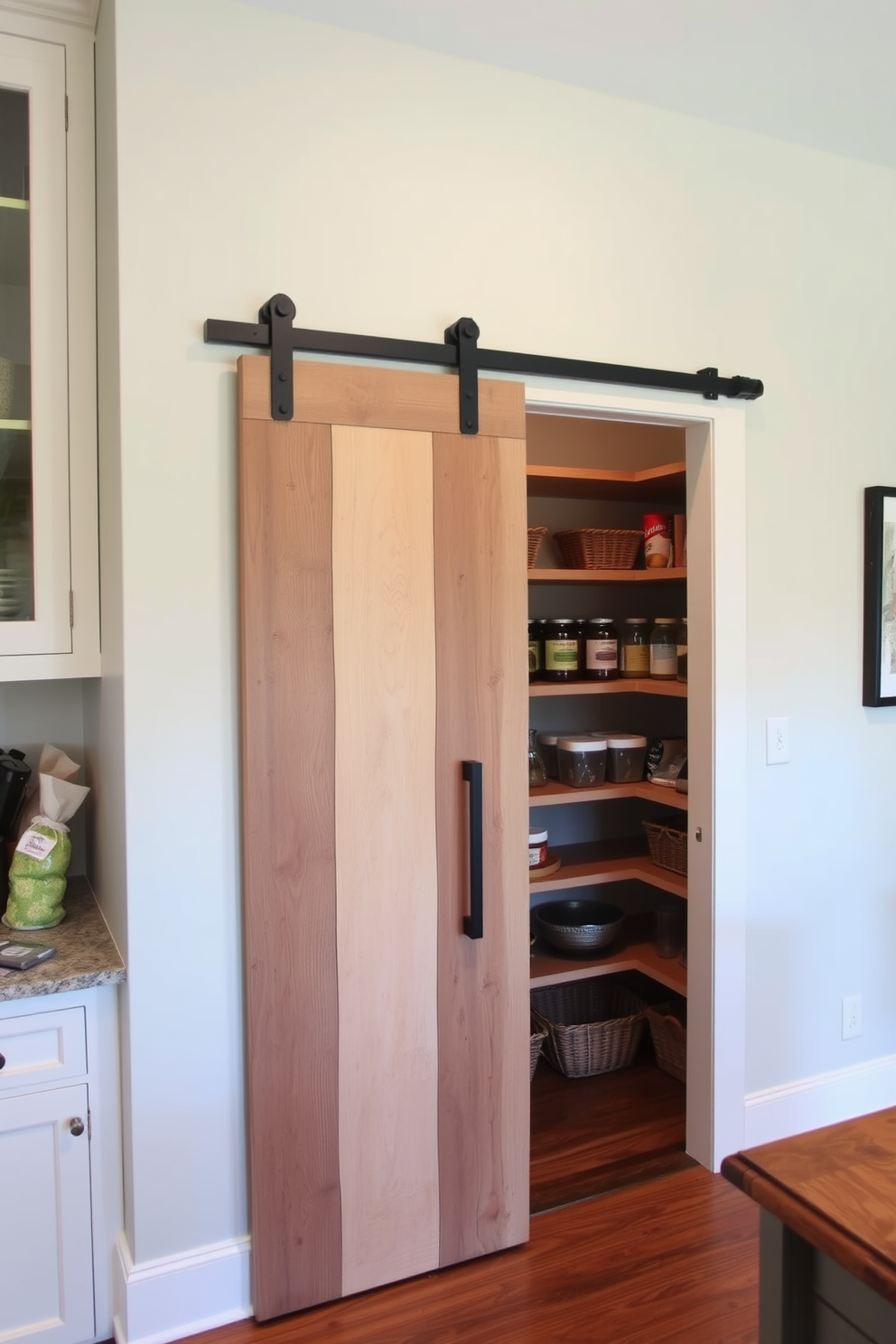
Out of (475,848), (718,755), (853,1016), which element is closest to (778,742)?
(718,755)

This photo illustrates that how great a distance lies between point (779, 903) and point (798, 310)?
1.55 meters

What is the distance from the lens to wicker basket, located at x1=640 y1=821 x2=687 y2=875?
9.02 ft

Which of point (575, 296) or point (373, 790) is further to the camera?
point (575, 296)

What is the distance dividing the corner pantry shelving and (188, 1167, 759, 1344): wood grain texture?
23.7 inches

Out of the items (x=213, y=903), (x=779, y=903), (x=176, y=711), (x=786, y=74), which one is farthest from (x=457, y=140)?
(x=779, y=903)

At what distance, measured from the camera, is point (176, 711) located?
1842 mm

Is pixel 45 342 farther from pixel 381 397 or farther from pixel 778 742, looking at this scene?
pixel 778 742

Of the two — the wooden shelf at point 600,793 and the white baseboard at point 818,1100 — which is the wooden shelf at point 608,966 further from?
the wooden shelf at point 600,793

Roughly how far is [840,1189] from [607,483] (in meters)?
2.20

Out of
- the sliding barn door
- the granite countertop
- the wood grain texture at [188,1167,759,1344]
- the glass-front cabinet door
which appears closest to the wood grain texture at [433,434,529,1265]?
the sliding barn door

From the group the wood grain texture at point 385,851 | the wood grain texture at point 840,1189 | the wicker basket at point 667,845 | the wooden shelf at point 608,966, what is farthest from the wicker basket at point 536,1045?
the wood grain texture at point 840,1189

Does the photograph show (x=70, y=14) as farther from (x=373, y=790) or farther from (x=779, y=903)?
(x=779, y=903)

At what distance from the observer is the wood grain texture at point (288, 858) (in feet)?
6.06

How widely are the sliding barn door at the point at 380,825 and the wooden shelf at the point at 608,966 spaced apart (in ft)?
2.28
